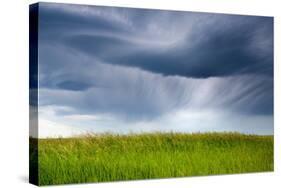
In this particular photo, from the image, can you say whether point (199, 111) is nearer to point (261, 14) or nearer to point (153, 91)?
point (153, 91)

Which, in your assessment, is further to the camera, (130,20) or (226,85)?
(226,85)

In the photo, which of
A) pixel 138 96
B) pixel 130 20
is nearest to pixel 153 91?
pixel 138 96

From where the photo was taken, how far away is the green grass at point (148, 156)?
11656mm

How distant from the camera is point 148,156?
40.7 feet

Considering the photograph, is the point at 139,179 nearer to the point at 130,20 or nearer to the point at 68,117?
the point at 68,117

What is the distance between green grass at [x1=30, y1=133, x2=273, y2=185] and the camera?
1166cm

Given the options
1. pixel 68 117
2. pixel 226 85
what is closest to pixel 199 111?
pixel 226 85

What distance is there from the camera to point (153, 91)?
40.7ft

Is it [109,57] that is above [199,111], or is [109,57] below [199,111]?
above

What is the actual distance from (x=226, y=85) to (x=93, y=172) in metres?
2.90

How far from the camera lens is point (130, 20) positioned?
12250 millimetres

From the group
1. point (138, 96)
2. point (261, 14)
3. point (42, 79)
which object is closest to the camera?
point (42, 79)

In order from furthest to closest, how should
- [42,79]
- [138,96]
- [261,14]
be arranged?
[261,14]
[138,96]
[42,79]

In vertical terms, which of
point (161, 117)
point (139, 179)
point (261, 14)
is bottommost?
point (139, 179)
